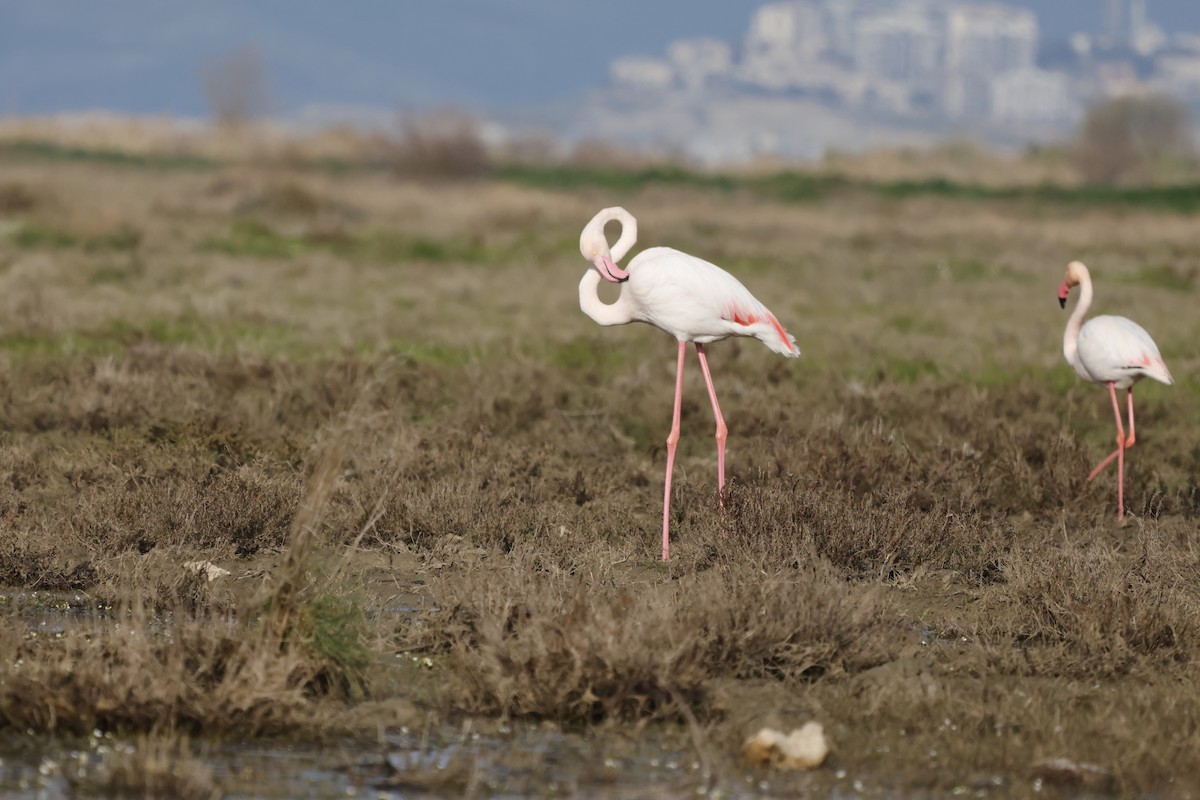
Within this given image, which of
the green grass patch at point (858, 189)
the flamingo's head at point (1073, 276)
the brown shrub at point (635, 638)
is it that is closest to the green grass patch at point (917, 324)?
the flamingo's head at point (1073, 276)

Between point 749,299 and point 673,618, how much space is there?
3.15 meters

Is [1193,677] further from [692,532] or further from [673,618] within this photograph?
[692,532]

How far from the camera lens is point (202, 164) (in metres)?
68.5

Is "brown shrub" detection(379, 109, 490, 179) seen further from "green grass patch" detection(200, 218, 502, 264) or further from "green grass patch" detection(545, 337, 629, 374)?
"green grass patch" detection(545, 337, 629, 374)

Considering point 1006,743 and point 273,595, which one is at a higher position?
point 273,595

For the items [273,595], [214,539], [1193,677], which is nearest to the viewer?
[273,595]

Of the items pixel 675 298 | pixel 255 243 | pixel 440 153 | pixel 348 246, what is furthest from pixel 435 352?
pixel 440 153

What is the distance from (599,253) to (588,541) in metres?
1.44

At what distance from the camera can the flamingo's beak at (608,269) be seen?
26.3ft

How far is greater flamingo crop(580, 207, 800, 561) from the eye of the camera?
26.7ft

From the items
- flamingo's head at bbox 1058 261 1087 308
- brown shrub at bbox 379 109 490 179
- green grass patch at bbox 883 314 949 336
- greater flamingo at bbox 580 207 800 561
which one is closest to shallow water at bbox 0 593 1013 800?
greater flamingo at bbox 580 207 800 561

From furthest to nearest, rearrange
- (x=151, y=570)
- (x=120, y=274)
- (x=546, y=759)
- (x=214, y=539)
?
(x=120, y=274) → (x=214, y=539) → (x=151, y=570) → (x=546, y=759)

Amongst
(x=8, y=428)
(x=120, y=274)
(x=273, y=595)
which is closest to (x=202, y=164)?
(x=120, y=274)

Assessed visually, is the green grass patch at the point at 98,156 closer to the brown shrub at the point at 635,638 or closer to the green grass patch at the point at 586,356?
the green grass patch at the point at 586,356
